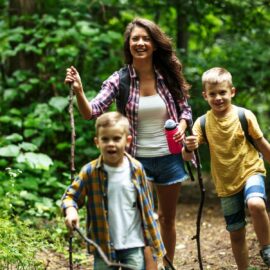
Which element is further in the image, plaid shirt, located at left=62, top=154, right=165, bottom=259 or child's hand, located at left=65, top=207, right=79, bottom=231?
plaid shirt, located at left=62, top=154, right=165, bottom=259

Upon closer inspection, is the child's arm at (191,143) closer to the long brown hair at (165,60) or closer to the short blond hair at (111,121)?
the long brown hair at (165,60)

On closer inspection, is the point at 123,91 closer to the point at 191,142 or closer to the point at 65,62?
the point at 191,142

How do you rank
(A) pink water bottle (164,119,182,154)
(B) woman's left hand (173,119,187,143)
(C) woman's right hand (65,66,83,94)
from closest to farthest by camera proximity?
(C) woman's right hand (65,66,83,94), (A) pink water bottle (164,119,182,154), (B) woman's left hand (173,119,187,143)

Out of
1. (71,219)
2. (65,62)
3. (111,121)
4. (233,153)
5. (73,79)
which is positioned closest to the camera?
(71,219)

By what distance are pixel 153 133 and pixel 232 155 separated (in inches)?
25.0

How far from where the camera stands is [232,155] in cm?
420

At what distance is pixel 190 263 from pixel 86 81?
11.7 feet

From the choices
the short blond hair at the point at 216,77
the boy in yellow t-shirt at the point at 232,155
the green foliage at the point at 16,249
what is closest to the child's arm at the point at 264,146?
the boy in yellow t-shirt at the point at 232,155

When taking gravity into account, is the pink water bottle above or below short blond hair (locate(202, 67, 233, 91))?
below

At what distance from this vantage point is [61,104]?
7461 mm

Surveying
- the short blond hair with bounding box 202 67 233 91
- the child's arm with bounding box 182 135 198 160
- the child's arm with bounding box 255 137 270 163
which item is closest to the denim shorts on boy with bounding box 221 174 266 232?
the child's arm with bounding box 255 137 270 163

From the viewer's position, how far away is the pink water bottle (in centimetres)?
396

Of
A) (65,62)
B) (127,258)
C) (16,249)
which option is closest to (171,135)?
(127,258)

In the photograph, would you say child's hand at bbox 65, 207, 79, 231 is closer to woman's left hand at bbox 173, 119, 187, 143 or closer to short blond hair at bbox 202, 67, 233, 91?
woman's left hand at bbox 173, 119, 187, 143
